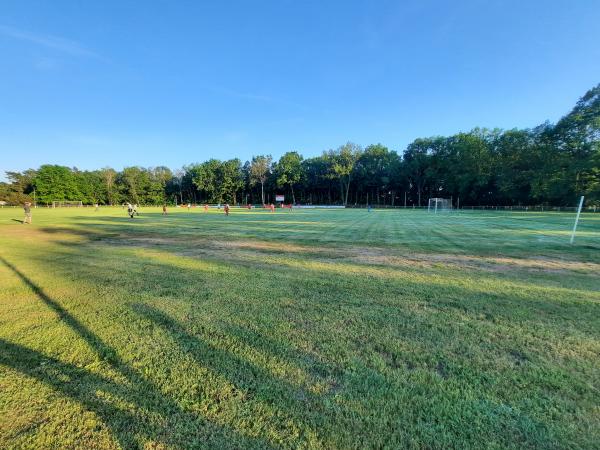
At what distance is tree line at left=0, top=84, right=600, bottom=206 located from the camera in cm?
5275

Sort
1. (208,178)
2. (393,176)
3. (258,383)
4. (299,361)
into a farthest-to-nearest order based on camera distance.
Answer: (208,178), (393,176), (299,361), (258,383)

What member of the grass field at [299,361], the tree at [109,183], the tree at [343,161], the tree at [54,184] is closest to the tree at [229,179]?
Result: the tree at [343,161]

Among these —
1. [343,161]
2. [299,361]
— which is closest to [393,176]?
[343,161]

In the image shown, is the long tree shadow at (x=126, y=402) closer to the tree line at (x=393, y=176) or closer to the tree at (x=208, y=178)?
the tree line at (x=393, y=176)

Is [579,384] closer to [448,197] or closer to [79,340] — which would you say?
[79,340]

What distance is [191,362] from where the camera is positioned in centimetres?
301

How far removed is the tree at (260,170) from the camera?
93.6m

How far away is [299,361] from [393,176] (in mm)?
85911

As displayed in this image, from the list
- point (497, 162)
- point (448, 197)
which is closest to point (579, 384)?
point (497, 162)

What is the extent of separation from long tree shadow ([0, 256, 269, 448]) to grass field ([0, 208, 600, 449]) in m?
0.01

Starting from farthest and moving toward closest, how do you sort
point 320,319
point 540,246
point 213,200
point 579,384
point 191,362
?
point 213,200, point 540,246, point 320,319, point 191,362, point 579,384

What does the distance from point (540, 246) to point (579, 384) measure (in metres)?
10.3

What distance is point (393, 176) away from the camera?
273 feet

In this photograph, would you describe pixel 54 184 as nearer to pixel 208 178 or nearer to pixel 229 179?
pixel 208 178
